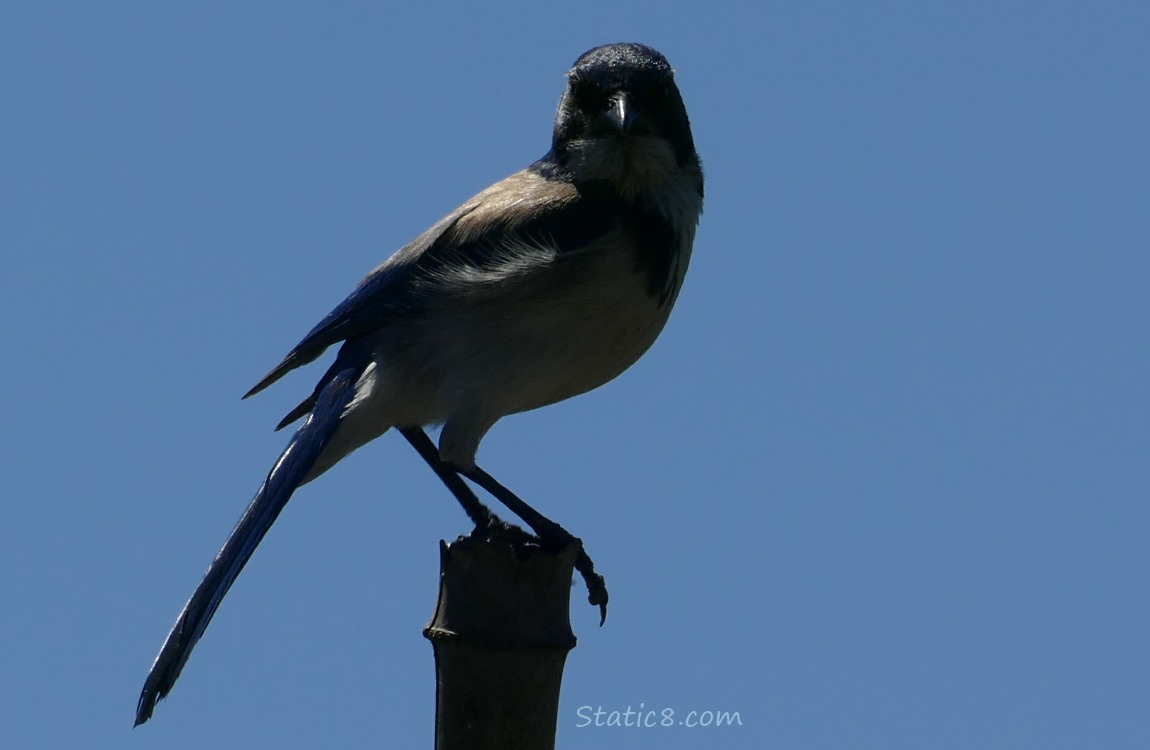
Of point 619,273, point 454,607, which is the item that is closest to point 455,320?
point 619,273

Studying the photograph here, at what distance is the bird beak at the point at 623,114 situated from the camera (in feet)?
18.3

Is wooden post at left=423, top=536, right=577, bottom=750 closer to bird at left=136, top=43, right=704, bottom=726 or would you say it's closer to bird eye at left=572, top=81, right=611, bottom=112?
bird at left=136, top=43, right=704, bottom=726

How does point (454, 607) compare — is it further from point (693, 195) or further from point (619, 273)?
point (693, 195)

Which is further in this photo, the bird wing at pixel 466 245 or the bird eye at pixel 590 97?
the bird eye at pixel 590 97

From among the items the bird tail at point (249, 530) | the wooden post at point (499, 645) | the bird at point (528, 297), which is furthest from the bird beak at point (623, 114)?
the wooden post at point (499, 645)

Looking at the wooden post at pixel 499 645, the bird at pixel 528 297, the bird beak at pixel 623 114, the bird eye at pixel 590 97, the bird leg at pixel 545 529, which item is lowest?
the wooden post at pixel 499 645

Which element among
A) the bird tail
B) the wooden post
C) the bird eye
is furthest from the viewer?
the bird eye

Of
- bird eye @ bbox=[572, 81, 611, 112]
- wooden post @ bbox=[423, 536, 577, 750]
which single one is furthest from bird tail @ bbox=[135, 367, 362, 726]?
bird eye @ bbox=[572, 81, 611, 112]

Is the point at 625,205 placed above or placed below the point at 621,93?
below

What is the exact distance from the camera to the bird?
5.41 metres

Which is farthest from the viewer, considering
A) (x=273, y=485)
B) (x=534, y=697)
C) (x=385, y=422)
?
(x=385, y=422)

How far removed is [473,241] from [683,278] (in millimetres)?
829

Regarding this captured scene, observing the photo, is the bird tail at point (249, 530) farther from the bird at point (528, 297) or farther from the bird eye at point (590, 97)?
the bird eye at point (590, 97)

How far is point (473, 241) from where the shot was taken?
568 cm
